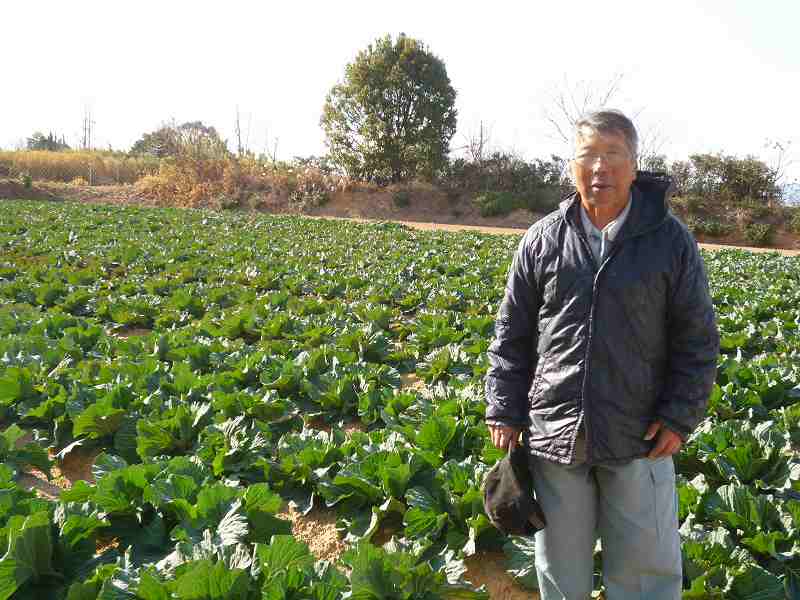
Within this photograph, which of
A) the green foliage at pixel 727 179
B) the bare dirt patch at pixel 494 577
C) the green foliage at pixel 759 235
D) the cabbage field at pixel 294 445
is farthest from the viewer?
the green foliage at pixel 727 179

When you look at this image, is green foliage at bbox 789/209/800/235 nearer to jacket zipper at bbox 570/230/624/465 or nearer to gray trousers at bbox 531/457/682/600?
gray trousers at bbox 531/457/682/600

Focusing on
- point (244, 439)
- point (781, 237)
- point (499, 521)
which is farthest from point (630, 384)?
point (781, 237)

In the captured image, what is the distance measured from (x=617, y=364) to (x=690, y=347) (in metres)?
0.26

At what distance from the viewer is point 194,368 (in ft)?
19.4

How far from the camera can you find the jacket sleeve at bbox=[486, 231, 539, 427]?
2.33 metres

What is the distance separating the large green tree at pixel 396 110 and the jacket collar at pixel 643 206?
30720 mm

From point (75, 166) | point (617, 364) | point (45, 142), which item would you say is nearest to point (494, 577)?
point (617, 364)

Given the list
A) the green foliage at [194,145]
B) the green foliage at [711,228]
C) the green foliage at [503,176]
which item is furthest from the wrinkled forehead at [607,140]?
the green foliage at [194,145]

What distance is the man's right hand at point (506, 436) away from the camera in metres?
2.33

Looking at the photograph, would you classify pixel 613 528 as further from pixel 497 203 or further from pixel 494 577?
pixel 497 203

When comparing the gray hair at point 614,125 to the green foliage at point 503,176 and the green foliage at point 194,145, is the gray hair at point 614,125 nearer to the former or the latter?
the green foliage at point 503,176

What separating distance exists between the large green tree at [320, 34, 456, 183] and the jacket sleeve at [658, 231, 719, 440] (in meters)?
30.9

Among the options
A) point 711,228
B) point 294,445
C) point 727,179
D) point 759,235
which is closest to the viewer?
point 294,445

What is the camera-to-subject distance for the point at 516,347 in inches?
94.1
